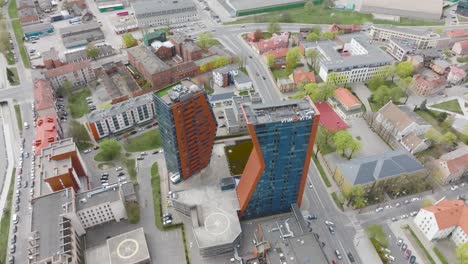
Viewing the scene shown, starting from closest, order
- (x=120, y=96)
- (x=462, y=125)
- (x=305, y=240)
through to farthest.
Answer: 1. (x=305, y=240)
2. (x=462, y=125)
3. (x=120, y=96)

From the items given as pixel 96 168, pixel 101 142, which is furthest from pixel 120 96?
A: pixel 96 168

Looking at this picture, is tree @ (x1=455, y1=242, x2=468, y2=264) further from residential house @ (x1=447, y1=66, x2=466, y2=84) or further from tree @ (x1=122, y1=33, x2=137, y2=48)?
tree @ (x1=122, y1=33, x2=137, y2=48)

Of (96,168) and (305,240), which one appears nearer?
(305,240)

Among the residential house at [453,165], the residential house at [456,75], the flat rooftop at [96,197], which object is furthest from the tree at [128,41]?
the residential house at [456,75]

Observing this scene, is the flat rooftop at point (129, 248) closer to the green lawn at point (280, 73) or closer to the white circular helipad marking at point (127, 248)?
the white circular helipad marking at point (127, 248)

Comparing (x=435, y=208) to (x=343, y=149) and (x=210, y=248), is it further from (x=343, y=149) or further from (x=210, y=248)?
(x=210, y=248)

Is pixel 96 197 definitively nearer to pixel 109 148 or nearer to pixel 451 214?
pixel 109 148

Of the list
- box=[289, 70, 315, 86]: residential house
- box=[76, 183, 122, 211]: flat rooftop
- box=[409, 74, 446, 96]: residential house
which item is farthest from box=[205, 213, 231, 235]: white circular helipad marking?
box=[409, 74, 446, 96]: residential house
